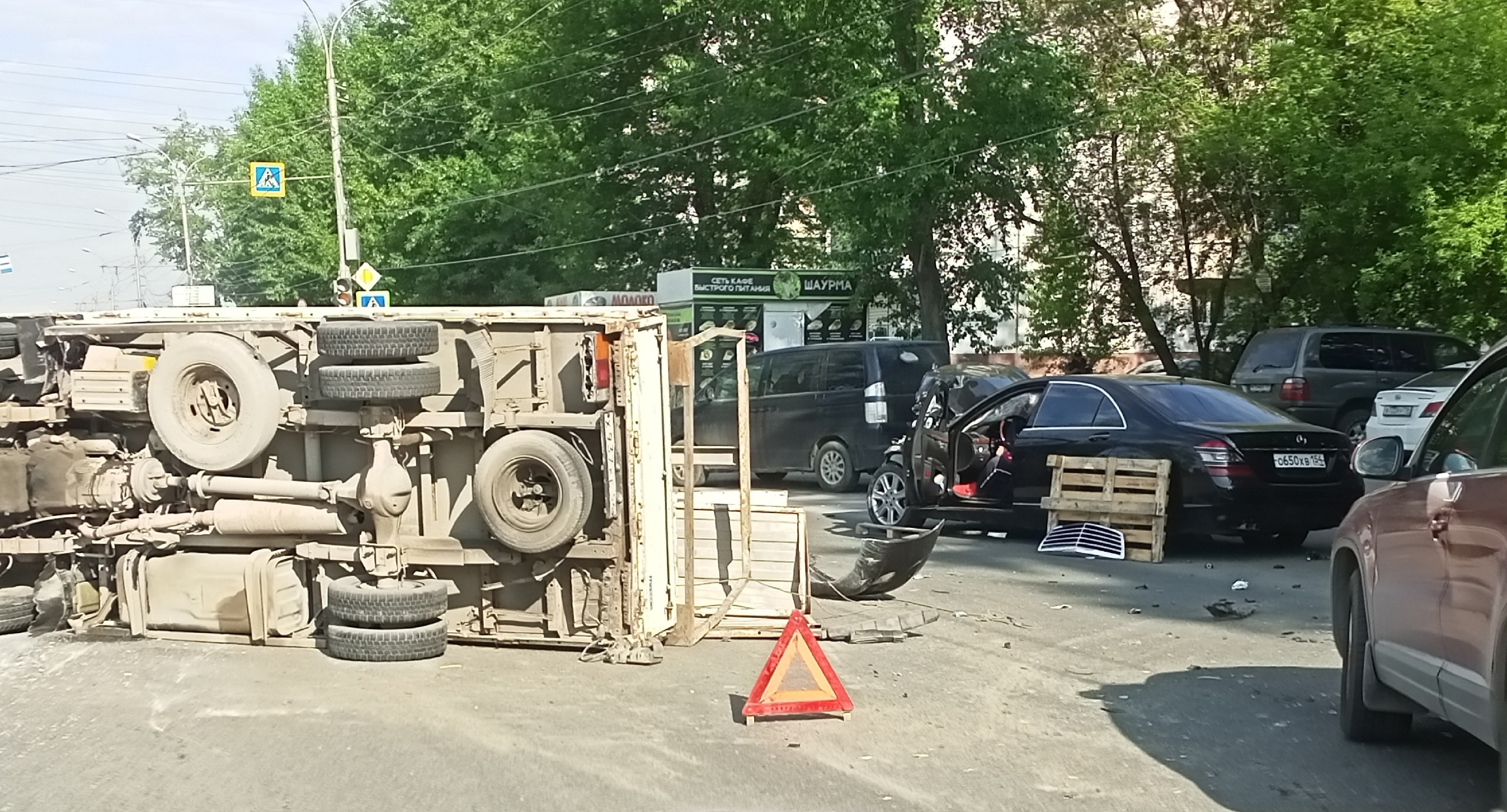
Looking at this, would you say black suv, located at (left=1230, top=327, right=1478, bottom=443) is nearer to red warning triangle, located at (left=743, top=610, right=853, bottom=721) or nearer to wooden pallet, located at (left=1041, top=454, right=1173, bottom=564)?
wooden pallet, located at (left=1041, top=454, right=1173, bottom=564)

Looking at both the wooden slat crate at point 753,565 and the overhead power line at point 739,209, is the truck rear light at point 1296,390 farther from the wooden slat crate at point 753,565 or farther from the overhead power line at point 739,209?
the wooden slat crate at point 753,565

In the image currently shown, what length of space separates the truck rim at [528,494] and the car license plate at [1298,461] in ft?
21.4

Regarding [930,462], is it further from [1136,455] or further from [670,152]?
[670,152]

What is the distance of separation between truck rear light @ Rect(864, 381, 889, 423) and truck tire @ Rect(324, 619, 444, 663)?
10600 mm

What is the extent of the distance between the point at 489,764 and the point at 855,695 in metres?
2.08

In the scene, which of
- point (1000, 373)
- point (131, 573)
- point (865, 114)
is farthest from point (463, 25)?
point (131, 573)

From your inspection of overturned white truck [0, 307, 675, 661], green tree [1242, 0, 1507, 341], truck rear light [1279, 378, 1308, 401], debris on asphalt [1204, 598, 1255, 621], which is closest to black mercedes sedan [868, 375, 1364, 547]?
debris on asphalt [1204, 598, 1255, 621]

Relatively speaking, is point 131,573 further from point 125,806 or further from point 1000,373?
point 1000,373

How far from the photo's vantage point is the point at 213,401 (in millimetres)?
8328

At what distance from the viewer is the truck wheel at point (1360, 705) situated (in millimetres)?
6141

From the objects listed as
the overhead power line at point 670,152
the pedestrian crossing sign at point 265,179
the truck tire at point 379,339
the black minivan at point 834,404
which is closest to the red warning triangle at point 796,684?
the truck tire at point 379,339

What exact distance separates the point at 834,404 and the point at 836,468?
85 centimetres

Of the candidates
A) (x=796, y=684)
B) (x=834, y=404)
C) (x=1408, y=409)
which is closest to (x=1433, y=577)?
(x=796, y=684)

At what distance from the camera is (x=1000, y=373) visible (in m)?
18.1
